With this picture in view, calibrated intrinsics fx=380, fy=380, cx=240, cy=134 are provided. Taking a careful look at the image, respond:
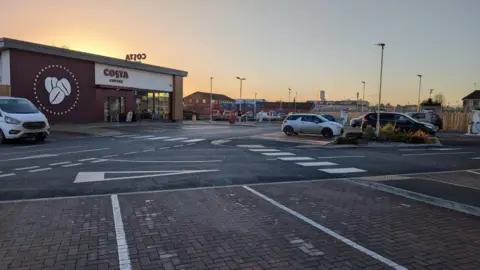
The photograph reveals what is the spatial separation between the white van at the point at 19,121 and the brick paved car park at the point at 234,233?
Result: 13.0 m

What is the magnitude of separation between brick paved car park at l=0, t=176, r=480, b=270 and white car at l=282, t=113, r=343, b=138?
17.8 meters

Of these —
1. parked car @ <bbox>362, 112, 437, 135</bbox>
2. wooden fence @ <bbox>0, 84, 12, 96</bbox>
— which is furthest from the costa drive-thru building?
parked car @ <bbox>362, 112, 437, 135</bbox>

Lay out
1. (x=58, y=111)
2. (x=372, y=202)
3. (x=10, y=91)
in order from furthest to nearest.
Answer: (x=58, y=111) < (x=10, y=91) < (x=372, y=202)

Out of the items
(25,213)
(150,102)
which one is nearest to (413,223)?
(25,213)

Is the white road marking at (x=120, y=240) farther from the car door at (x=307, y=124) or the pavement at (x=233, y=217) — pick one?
the car door at (x=307, y=124)

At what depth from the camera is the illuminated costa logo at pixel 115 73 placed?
3638 centimetres

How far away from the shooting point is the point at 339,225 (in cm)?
603

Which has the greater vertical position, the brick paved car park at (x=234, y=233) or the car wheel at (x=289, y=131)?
the car wheel at (x=289, y=131)

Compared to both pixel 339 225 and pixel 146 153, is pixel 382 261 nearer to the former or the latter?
pixel 339 225

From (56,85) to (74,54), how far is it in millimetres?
3205

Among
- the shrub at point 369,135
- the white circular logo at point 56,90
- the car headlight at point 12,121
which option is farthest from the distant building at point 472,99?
the car headlight at point 12,121

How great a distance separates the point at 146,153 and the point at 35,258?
36.2ft

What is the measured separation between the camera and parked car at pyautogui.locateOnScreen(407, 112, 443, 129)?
36.0 m

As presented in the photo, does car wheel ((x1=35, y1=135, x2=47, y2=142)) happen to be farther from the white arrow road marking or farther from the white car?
the white car
